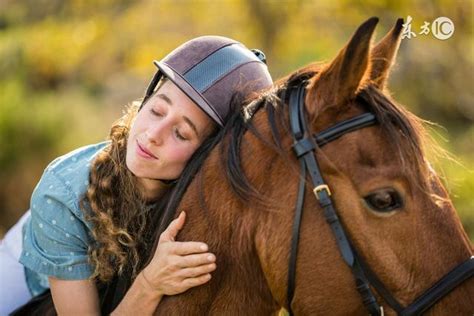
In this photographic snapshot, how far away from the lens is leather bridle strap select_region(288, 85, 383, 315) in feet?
6.95

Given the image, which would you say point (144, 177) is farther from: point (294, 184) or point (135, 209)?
point (294, 184)

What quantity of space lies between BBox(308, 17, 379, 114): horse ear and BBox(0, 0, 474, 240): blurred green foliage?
483cm

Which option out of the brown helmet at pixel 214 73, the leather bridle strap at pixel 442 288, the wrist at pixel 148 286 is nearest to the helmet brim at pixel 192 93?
the brown helmet at pixel 214 73

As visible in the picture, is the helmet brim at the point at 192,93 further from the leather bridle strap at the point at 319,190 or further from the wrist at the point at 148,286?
the wrist at the point at 148,286

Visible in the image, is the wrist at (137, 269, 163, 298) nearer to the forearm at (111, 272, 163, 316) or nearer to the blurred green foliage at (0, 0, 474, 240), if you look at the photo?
the forearm at (111, 272, 163, 316)

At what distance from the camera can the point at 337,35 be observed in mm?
14234

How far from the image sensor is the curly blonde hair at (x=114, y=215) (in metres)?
2.46

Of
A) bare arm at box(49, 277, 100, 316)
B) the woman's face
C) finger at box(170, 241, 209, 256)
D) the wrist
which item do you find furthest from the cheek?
bare arm at box(49, 277, 100, 316)

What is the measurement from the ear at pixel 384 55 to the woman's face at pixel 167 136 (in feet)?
2.15

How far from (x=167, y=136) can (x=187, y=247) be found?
1.49 ft

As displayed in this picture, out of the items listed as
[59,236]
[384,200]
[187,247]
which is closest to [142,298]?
[187,247]

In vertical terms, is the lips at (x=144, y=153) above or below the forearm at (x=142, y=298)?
above

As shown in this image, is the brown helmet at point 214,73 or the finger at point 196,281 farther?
the brown helmet at point 214,73

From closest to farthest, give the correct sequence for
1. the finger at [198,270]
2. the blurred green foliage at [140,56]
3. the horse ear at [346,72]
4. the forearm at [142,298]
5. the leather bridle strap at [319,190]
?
the horse ear at [346,72] → the leather bridle strap at [319,190] → the finger at [198,270] → the forearm at [142,298] → the blurred green foliage at [140,56]
